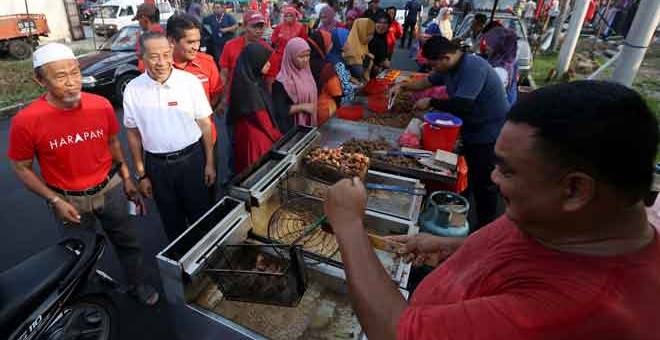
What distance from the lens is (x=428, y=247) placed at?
54.2 inches

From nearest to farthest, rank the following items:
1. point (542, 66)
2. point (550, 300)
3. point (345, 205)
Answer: point (550, 300), point (345, 205), point (542, 66)

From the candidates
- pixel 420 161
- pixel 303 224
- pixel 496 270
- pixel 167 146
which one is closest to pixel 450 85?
pixel 420 161

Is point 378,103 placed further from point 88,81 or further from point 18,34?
point 18,34

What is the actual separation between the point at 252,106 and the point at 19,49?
37.1 ft

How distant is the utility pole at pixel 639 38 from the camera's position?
15.2ft

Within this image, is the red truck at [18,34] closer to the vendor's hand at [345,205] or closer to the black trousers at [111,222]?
the black trousers at [111,222]

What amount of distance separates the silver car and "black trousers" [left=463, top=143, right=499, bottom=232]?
216 inches

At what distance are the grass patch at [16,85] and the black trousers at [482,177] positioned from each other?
815 centimetres

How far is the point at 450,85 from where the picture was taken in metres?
3.21

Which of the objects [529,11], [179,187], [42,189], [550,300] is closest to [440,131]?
[179,187]

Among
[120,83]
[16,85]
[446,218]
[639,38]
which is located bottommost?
[16,85]

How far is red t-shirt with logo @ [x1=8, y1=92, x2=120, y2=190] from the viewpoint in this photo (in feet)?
6.39

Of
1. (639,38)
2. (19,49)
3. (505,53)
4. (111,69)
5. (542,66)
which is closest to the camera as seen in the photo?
(505,53)

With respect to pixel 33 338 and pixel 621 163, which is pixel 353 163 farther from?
pixel 33 338
